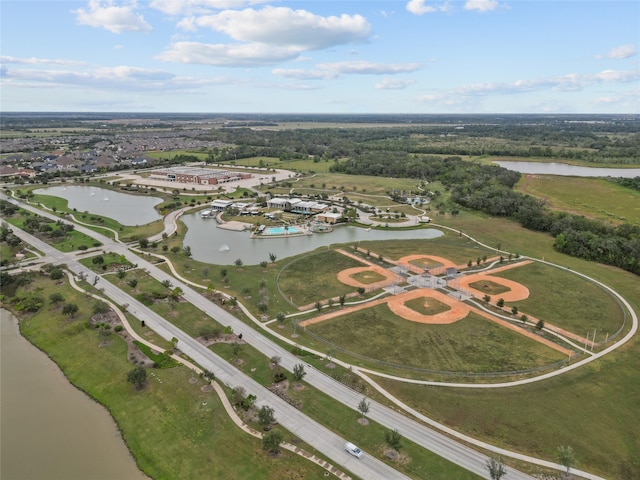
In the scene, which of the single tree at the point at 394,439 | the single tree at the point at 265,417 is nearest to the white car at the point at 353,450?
the single tree at the point at 394,439

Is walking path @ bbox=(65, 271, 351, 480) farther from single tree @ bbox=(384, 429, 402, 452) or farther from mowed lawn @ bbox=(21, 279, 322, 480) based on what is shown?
single tree @ bbox=(384, 429, 402, 452)

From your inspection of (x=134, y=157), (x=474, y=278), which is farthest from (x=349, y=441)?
(x=134, y=157)

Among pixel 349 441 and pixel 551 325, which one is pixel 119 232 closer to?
pixel 349 441

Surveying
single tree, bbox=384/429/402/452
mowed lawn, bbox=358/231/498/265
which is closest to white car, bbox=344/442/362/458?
single tree, bbox=384/429/402/452

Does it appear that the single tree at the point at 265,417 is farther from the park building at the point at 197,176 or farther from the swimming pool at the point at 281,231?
the park building at the point at 197,176

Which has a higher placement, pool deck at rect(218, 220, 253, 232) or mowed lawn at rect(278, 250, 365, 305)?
mowed lawn at rect(278, 250, 365, 305)

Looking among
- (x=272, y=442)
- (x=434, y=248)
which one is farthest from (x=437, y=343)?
(x=434, y=248)
